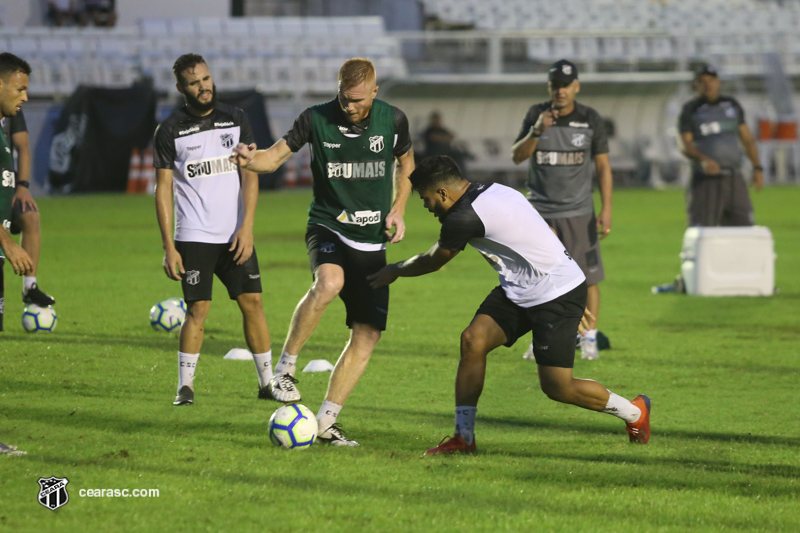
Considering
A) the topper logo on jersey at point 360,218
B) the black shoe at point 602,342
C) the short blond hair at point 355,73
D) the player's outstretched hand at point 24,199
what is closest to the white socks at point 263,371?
the topper logo on jersey at point 360,218

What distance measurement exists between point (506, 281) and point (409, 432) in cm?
102

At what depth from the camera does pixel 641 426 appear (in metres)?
5.62

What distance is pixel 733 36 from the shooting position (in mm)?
36531

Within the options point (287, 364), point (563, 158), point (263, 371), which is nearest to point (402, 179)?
point (287, 364)

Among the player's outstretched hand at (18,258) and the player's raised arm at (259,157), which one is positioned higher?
the player's raised arm at (259,157)

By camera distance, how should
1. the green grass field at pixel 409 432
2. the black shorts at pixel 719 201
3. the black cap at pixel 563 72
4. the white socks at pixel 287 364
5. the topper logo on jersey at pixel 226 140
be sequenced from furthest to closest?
the black shorts at pixel 719 201 → the black cap at pixel 563 72 → the topper logo on jersey at pixel 226 140 → the white socks at pixel 287 364 → the green grass field at pixel 409 432

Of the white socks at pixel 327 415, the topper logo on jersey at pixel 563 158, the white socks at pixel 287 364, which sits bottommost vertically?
the white socks at pixel 327 415

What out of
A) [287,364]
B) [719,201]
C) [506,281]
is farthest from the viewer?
[719,201]

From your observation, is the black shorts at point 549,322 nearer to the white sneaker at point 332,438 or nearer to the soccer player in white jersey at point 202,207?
the white sneaker at point 332,438

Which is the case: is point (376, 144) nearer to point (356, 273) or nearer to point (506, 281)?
point (356, 273)

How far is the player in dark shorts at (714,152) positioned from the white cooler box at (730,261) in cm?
29

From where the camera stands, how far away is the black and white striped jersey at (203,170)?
6.47 m

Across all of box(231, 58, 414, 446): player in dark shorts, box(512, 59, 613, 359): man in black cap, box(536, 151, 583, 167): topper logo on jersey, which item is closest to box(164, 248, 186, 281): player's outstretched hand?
box(231, 58, 414, 446): player in dark shorts

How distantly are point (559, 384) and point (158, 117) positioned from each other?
2434 cm
